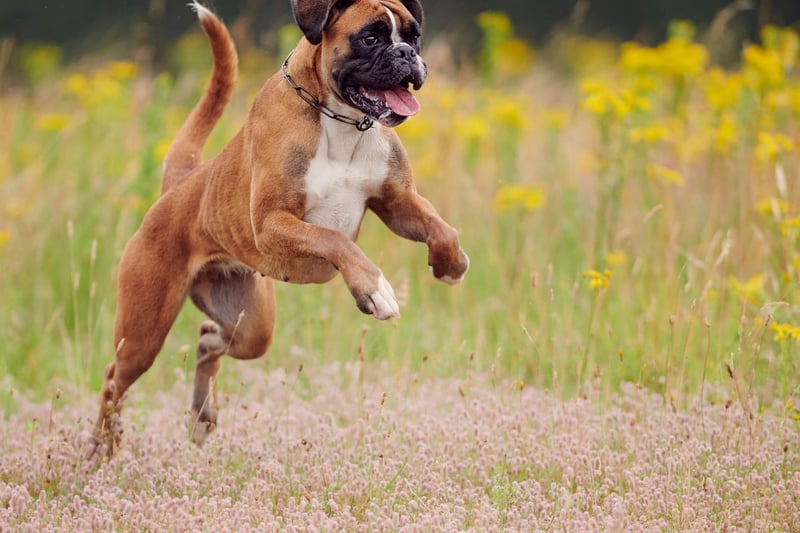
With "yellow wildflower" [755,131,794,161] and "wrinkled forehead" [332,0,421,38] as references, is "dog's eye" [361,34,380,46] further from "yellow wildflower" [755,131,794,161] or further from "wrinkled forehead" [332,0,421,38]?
"yellow wildflower" [755,131,794,161]

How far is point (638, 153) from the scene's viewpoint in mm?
7207

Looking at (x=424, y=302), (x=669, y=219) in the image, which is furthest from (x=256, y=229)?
(x=669, y=219)

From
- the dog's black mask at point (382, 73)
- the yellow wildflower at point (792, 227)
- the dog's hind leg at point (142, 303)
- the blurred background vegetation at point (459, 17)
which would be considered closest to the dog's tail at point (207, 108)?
the dog's hind leg at point (142, 303)

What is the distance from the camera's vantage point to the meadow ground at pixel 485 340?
4.42m

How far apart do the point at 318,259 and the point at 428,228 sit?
0.45 m

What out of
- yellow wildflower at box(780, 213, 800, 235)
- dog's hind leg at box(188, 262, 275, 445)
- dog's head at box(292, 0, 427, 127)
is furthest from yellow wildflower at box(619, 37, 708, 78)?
dog's head at box(292, 0, 427, 127)

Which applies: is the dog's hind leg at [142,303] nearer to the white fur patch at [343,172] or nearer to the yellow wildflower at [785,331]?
the white fur patch at [343,172]

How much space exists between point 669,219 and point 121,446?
3507 millimetres

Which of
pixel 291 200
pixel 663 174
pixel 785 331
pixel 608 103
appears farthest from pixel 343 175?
pixel 663 174

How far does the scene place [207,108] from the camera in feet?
17.9

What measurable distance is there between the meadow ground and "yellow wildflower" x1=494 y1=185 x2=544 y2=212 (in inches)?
1.0

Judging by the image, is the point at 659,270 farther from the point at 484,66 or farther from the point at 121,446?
the point at 121,446

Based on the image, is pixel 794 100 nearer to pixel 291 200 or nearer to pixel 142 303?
pixel 291 200

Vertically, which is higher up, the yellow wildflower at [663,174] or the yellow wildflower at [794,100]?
the yellow wildflower at [794,100]
